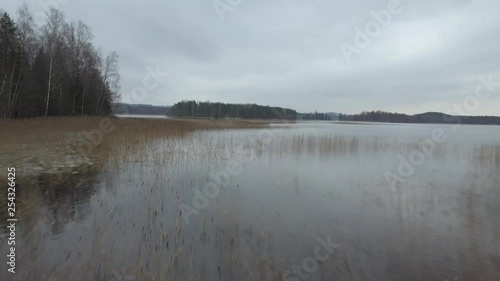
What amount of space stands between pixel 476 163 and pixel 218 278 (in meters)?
15.0

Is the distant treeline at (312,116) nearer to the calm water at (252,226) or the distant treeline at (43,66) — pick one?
the distant treeline at (43,66)

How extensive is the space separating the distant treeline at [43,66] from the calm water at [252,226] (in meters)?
26.7

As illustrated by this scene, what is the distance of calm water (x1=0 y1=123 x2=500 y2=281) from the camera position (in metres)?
3.58

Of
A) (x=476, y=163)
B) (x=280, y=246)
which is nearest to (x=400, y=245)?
(x=280, y=246)

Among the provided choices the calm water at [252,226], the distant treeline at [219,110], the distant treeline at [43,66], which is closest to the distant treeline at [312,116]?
the distant treeline at [219,110]

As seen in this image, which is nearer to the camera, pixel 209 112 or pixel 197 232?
pixel 197 232

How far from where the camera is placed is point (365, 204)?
668 centimetres

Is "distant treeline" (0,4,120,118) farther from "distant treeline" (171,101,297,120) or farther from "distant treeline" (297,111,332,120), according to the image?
"distant treeline" (297,111,332,120)

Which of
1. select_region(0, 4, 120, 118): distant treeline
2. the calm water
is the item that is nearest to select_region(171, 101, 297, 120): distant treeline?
select_region(0, 4, 120, 118): distant treeline

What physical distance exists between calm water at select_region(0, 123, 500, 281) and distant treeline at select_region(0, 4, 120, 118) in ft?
87.6

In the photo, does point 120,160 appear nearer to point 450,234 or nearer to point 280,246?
point 280,246

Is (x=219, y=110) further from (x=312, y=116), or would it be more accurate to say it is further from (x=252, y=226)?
(x=252, y=226)

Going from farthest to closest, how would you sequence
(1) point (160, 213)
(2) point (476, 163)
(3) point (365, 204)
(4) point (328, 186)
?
(2) point (476, 163) < (4) point (328, 186) < (3) point (365, 204) < (1) point (160, 213)

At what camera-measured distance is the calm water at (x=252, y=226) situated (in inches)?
141
